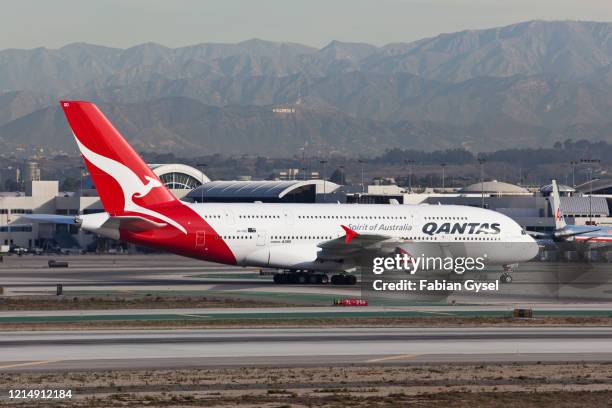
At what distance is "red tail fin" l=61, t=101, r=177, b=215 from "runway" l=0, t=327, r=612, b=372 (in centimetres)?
2653

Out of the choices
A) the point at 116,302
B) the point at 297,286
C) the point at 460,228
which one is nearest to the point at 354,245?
the point at 297,286

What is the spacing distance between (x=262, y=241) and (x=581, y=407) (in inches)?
1764

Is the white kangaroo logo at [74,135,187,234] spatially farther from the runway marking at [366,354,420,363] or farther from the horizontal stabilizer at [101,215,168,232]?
the runway marking at [366,354,420,363]

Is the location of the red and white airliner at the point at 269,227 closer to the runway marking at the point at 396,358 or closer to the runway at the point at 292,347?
the runway at the point at 292,347

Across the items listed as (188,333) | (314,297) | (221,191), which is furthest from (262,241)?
(221,191)

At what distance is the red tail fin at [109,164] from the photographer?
7069cm

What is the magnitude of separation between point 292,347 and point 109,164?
33.5m

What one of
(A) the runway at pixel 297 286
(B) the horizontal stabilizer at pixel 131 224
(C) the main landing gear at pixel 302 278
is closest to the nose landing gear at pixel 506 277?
(A) the runway at pixel 297 286

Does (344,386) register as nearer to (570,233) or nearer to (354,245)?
(354,245)

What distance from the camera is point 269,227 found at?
73562mm

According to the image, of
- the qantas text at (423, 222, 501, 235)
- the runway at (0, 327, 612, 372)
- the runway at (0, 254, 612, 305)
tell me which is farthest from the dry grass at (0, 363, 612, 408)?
the qantas text at (423, 222, 501, 235)

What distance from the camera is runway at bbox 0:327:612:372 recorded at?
36.9 meters

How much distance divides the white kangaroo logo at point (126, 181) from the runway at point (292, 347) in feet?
85.4

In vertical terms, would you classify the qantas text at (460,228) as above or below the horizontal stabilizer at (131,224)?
above
